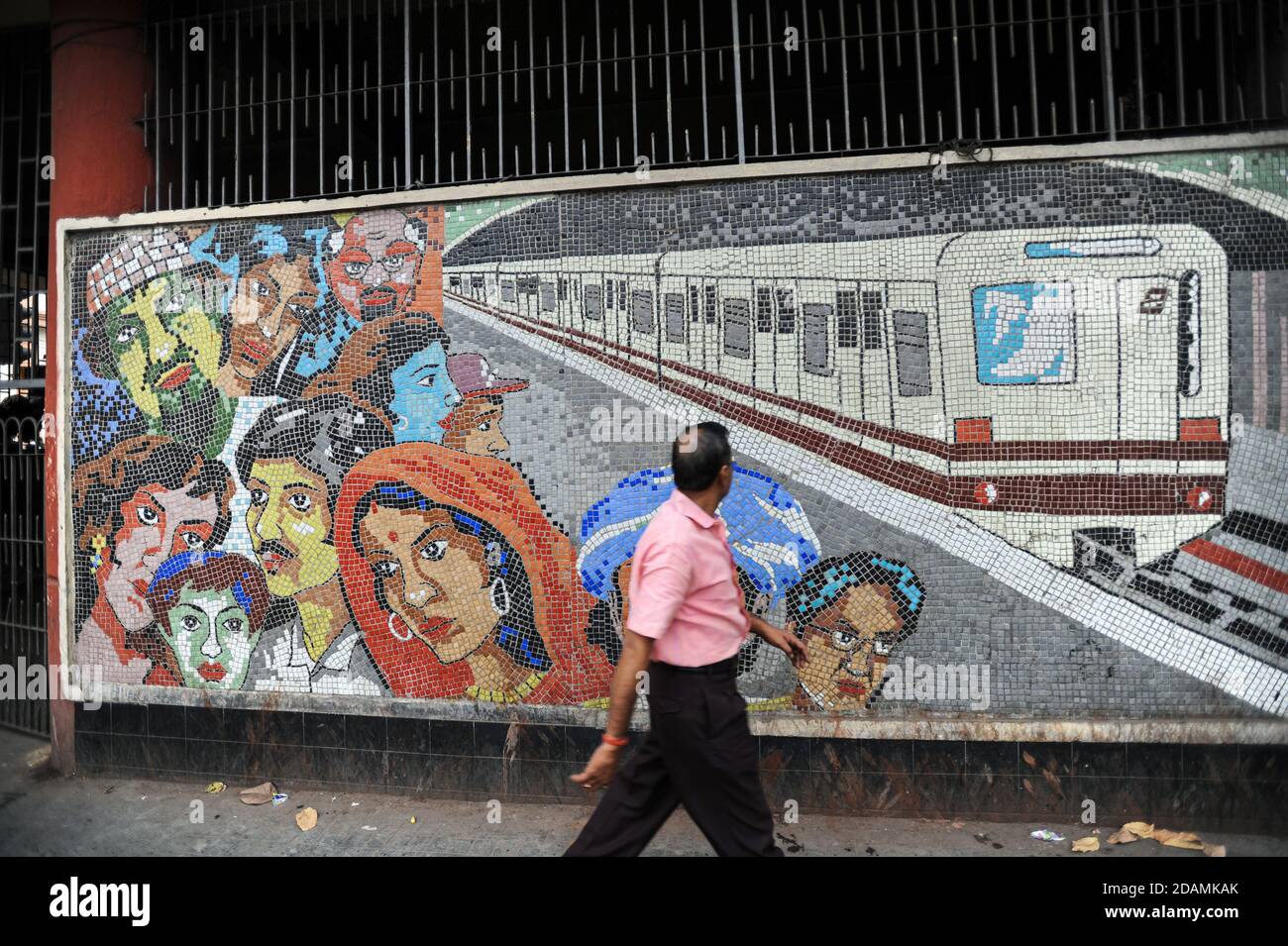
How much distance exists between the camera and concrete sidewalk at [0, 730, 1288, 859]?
3967mm

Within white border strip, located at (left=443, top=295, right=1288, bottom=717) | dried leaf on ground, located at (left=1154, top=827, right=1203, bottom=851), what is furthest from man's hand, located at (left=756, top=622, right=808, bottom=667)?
dried leaf on ground, located at (left=1154, top=827, right=1203, bottom=851)

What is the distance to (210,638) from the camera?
4.93 metres

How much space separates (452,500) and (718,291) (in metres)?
1.84

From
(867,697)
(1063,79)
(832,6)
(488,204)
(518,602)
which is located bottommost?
(867,697)

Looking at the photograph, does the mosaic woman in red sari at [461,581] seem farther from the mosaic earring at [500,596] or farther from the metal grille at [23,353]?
the metal grille at [23,353]

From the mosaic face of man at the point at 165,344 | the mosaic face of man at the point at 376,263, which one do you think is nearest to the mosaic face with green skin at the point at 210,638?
the mosaic face of man at the point at 165,344

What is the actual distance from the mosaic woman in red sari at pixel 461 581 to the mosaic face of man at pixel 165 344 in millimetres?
1202

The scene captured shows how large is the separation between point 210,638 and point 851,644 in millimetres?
3660

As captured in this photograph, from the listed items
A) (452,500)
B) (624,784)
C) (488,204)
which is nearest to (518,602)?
(452,500)

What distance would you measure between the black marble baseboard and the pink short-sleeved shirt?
180 centimetres

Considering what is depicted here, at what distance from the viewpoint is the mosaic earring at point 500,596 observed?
4559mm

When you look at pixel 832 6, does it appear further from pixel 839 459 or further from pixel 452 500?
pixel 452 500

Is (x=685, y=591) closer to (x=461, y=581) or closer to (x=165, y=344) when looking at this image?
(x=461, y=581)

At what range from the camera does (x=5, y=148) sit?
5.93 meters
